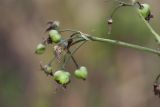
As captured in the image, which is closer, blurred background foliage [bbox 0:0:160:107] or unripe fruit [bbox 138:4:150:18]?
unripe fruit [bbox 138:4:150:18]

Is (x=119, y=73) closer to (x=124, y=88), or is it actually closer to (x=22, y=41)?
(x=124, y=88)

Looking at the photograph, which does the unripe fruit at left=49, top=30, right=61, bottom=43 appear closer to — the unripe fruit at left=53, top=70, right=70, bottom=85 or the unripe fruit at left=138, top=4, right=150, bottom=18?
the unripe fruit at left=53, top=70, right=70, bottom=85

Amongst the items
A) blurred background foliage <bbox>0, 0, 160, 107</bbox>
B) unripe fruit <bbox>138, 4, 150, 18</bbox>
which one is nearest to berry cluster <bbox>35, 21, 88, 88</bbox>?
unripe fruit <bbox>138, 4, 150, 18</bbox>

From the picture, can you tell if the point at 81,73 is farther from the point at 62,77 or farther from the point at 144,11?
the point at 144,11

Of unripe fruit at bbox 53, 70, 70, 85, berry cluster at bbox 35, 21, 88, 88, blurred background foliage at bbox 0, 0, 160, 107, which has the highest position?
berry cluster at bbox 35, 21, 88, 88

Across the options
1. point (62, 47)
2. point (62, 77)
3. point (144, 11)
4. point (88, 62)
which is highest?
point (144, 11)

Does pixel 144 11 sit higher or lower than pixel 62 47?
higher

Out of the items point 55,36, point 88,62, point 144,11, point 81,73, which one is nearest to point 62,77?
point 81,73

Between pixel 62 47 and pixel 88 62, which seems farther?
pixel 88 62

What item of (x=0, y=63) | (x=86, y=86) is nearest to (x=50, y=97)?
(x=86, y=86)
